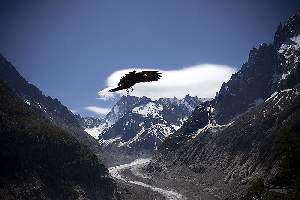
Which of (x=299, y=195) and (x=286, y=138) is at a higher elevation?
(x=286, y=138)

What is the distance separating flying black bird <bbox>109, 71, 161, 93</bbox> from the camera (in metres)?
27.9

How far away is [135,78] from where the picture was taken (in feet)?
92.1

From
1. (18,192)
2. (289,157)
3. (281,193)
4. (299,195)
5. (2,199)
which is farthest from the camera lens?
(18,192)

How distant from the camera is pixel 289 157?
459ft

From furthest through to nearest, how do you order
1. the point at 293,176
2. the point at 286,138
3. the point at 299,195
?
the point at 286,138
the point at 293,176
the point at 299,195

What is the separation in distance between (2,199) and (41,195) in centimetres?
2347

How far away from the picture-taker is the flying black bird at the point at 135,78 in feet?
91.5

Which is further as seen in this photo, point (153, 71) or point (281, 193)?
point (281, 193)

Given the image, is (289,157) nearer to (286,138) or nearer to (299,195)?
(286,138)

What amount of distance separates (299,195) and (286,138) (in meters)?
55.8

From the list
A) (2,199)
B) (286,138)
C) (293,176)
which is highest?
(286,138)

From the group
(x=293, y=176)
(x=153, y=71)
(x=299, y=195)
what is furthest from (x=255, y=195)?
(x=153, y=71)

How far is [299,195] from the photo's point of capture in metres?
106

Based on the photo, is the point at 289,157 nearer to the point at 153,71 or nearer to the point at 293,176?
the point at 293,176
